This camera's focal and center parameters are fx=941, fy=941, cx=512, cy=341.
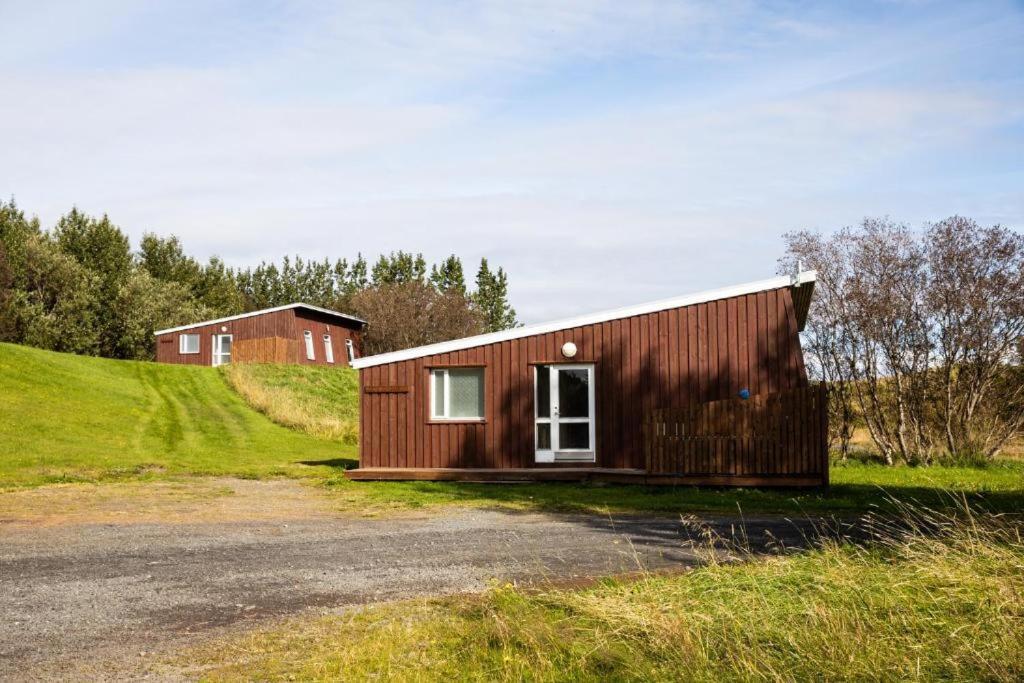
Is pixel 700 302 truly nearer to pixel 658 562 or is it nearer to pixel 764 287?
pixel 764 287

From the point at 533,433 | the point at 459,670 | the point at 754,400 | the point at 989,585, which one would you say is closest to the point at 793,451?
the point at 754,400

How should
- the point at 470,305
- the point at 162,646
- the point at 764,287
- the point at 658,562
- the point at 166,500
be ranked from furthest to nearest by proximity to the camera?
the point at 470,305, the point at 764,287, the point at 166,500, the point at 658,562, the point at 162,646

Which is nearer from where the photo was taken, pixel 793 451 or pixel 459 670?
pixel 459 670

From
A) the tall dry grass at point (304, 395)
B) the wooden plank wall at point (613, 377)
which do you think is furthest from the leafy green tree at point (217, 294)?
the wooden plank wall at point (613, 377)

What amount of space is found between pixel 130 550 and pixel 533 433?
10028 mm

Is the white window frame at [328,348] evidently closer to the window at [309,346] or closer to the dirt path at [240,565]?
the window at [309,346]

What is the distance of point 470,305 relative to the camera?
67.4m

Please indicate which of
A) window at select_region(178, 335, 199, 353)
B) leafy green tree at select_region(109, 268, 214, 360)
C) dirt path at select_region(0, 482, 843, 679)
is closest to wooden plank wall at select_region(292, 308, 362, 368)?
window at select_region(178, 335, 199, 353)

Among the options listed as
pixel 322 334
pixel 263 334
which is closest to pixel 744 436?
pixel 263 334

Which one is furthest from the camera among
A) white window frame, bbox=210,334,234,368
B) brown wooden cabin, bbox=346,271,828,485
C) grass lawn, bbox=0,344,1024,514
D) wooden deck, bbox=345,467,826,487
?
Result: white window frame, bbox=210,334,234,368

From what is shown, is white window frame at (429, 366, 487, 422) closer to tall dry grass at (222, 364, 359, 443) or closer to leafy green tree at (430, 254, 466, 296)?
tall dry grass at (222, 364, 359, 443)

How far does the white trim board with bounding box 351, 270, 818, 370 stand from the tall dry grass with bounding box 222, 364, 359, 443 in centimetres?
998

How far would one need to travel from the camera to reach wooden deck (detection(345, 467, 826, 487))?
16797mm

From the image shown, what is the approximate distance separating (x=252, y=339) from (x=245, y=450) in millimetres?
23114
